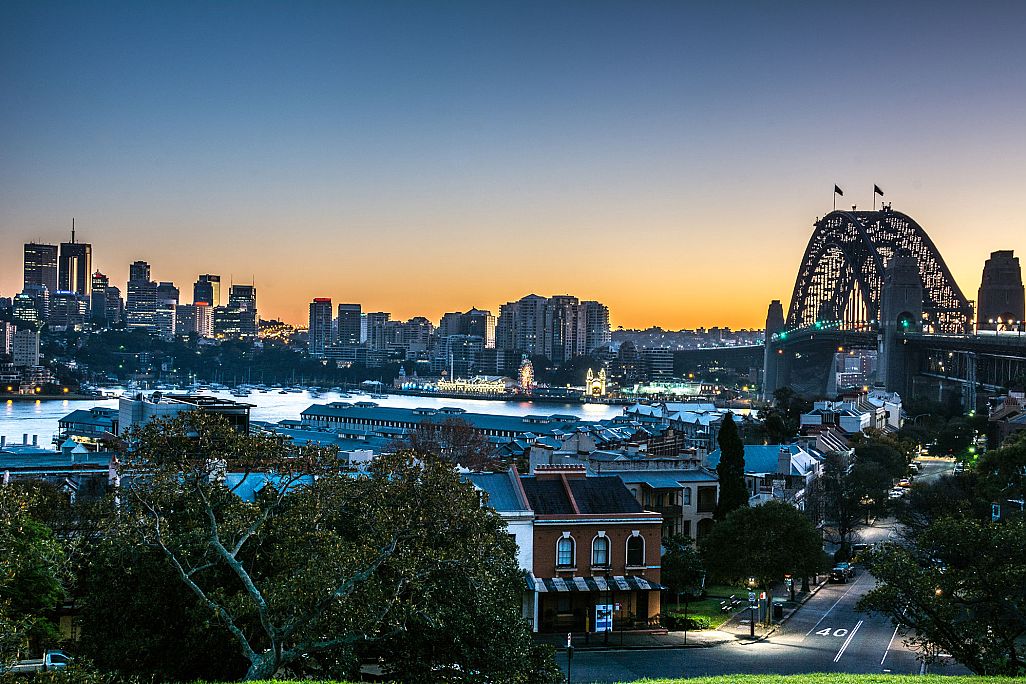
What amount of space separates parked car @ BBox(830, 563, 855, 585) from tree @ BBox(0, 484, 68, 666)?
17.8 metres

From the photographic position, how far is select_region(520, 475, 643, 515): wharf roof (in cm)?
2031

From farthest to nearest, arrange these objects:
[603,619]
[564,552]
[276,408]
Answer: [276,408]
[564,552]
[603,619]

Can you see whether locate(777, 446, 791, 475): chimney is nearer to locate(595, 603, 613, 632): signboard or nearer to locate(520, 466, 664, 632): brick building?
locate(520, 466, 664, 632): brick building

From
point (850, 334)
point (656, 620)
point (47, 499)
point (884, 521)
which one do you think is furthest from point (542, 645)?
point (850, 334)

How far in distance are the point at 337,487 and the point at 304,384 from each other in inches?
7514

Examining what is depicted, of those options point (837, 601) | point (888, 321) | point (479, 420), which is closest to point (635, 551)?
point (837, 601)

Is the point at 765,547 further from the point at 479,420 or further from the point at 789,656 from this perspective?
the point at 479,420

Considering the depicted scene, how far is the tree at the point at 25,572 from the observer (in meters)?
10.4

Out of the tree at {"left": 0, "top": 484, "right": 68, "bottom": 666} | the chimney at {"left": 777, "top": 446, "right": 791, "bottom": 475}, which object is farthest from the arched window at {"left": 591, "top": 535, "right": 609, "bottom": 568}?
the chimney at {"left": 777, "top": 446, "right": 791, "bottom": 475}

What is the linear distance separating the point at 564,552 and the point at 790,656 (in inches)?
177

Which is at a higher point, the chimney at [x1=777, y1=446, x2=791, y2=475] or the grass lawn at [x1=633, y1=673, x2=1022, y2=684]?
the grass lawn at [x1=633, y1=673, x2=1022, y2=684]

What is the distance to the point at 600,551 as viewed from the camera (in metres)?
20.2

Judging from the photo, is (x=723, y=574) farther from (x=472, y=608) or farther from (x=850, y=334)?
(x=850, y=334)

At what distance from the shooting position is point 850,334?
294 ft
